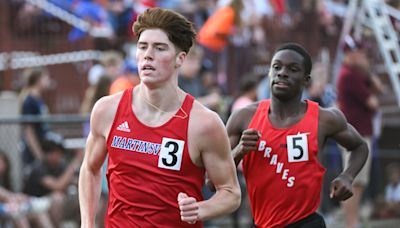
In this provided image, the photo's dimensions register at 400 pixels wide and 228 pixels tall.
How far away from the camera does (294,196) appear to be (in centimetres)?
693

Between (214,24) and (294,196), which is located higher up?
(214,24)

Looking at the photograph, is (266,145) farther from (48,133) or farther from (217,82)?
(217,82)

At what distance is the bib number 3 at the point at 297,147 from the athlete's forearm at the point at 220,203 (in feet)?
3.70

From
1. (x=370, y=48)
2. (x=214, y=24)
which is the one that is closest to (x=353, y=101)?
(x=214, y=24)

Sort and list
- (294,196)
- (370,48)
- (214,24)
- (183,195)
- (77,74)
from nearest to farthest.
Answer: (183,195)
(294,196)
(214,24)
(77,74)
(370,48)

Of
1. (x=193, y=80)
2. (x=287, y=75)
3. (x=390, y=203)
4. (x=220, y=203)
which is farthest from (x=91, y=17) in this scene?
(x=220, y=203)

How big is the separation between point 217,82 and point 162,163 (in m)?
7.77

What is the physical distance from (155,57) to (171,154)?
58 centimetres

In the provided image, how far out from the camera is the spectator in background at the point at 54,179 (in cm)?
1150

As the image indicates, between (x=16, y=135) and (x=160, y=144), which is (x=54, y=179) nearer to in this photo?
(x=16, y=135)

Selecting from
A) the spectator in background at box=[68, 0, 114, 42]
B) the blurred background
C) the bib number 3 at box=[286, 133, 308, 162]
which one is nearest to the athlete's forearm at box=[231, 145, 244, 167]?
the bib number 3 at box=[286, 133, 308, 162]

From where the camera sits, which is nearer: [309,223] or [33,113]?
[309,223]

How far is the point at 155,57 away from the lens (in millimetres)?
5773

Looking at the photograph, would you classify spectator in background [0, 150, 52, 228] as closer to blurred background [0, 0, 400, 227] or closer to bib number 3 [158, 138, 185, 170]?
blurred background [0, 0, 400, 227]
